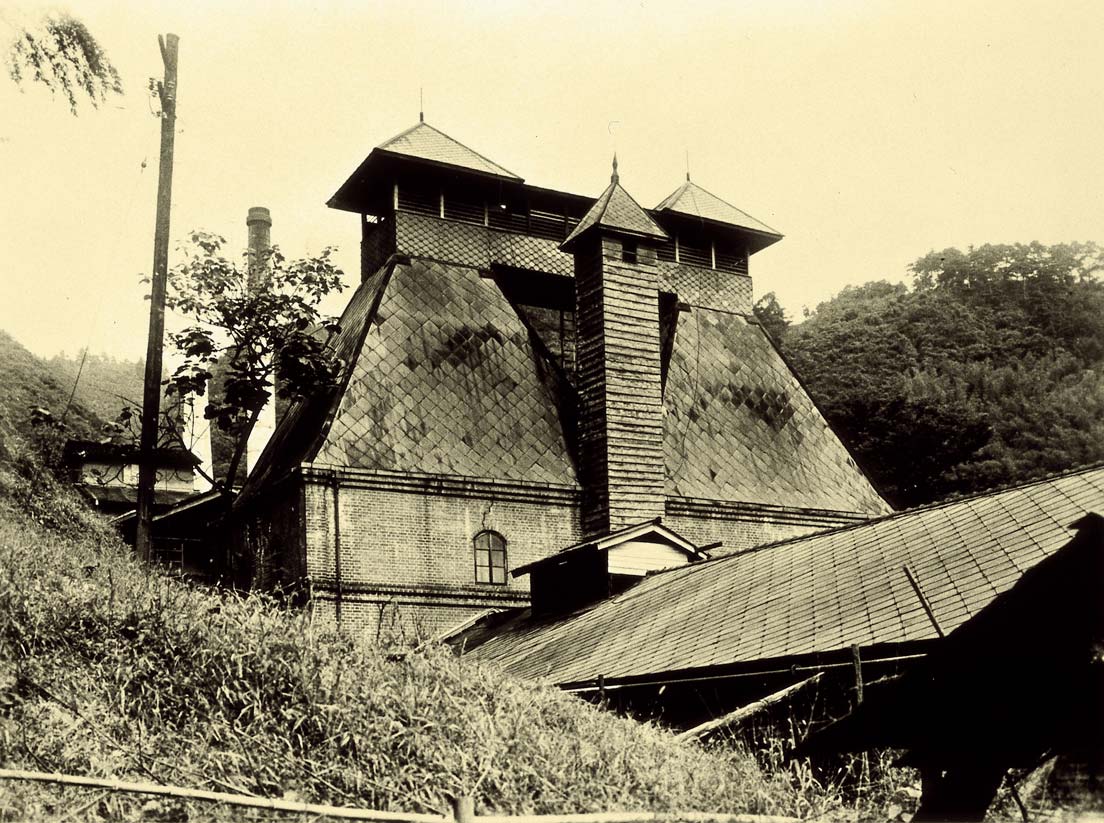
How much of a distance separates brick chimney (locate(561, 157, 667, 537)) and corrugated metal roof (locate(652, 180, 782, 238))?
4.55 meters

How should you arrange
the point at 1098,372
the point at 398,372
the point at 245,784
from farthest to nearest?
the point at 1098,372 < the point at 398,372 < the point at 245,784

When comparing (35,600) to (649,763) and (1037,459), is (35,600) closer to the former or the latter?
(649,763)

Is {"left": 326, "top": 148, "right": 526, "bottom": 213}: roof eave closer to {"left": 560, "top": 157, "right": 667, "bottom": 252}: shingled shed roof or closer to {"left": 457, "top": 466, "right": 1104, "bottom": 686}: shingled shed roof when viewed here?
{"left": 560, "top": 157, "right": 667, "bottom": 252}: shingled shed roof

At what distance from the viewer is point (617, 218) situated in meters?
23.3

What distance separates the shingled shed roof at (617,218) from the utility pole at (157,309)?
24.5 feet

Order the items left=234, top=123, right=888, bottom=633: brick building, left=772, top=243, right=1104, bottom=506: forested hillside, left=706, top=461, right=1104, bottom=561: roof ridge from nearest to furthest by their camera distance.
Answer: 1. left=706, top=461, right=1104, bottom=561: roof ridge
2. left=234, top=123, right=888, bottom=633: brick building
3. left=772, top=243, right=1104, bottom=506: forested hillside

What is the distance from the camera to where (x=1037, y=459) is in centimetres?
3862

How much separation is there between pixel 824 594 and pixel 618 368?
9.05 m

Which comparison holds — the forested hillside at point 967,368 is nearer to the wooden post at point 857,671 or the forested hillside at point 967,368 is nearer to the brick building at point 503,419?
the brick building at point 503,419

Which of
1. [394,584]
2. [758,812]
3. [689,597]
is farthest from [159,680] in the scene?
[394,584]

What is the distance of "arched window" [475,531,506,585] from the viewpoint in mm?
21672

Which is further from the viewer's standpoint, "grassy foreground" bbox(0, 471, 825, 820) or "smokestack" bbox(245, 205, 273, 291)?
"smokestack" bbox(245, 205, 273, 291)

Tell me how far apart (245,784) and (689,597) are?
9.53m

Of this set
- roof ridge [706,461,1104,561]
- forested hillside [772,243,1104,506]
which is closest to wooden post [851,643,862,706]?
roof ridge [706,461,1104,561]
